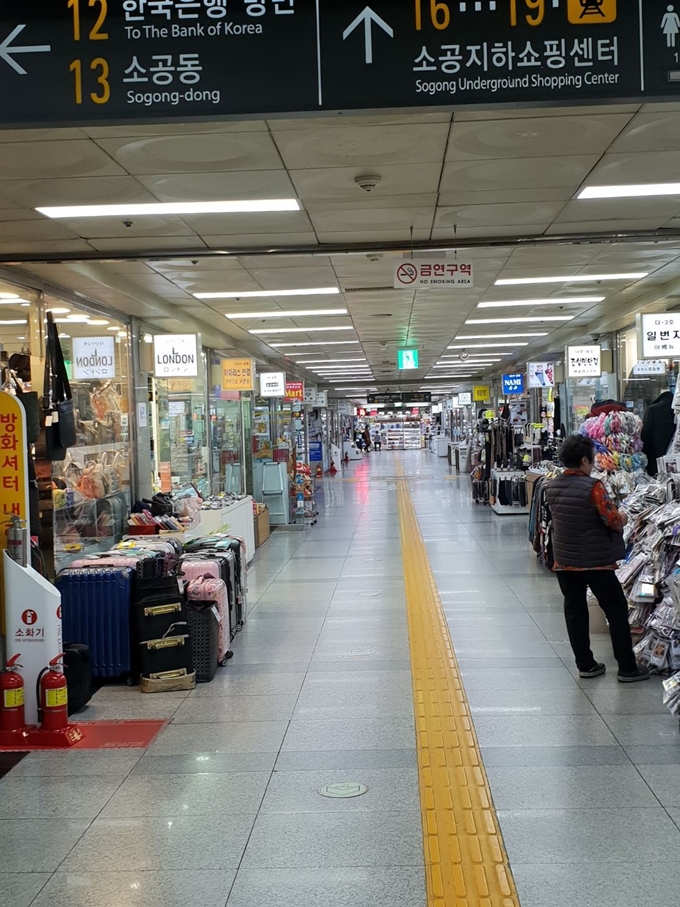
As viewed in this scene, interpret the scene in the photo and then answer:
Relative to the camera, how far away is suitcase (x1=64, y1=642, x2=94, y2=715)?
5059 mm

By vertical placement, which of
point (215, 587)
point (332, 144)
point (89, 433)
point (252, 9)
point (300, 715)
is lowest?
point (300, 715)

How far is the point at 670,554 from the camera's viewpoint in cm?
529

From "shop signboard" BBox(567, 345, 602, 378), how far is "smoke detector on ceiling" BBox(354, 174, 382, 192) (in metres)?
8.29

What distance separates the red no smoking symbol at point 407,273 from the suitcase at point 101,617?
11.4 feet

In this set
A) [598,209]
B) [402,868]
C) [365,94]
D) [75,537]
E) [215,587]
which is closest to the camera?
[365,94]

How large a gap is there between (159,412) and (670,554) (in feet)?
26.1

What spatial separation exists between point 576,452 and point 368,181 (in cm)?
228

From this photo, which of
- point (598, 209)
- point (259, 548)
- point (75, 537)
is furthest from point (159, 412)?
point (598, 209)

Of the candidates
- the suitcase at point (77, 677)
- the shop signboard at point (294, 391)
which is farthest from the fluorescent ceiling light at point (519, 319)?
the suitcase at point (77, 677)

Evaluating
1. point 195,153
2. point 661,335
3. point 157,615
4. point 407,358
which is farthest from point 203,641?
point 407,358

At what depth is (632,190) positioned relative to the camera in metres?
6.09

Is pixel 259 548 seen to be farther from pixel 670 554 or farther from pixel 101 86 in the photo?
pixel 101 86

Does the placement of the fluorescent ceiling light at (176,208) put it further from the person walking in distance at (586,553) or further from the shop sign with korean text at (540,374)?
the shop sign with korean text at (540,374)

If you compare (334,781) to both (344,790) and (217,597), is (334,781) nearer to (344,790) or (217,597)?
(344,790)
